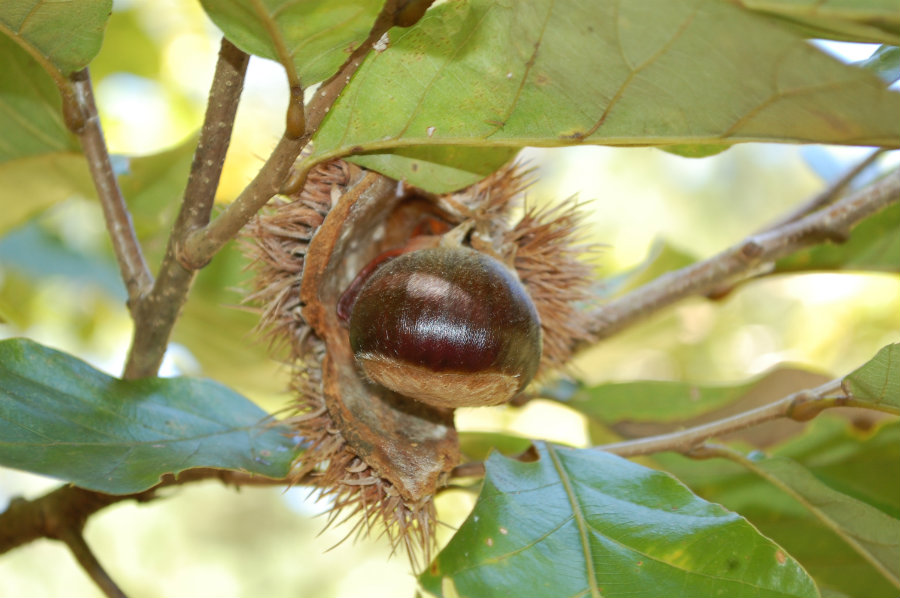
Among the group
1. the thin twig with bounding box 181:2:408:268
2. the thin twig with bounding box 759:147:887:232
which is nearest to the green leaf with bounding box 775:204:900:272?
the thin twig with bounding box 759:147:887:232

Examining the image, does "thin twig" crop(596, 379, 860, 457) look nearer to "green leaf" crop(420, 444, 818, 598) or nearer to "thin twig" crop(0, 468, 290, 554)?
"green leaf" crop(420, 444, 818, 598)

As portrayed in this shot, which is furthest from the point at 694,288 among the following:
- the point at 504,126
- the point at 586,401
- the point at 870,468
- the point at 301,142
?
the point at 301,142

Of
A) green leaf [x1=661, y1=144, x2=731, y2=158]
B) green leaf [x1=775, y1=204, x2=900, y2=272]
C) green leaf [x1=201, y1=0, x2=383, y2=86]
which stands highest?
green leaf [x1=775, y1=204, x2=900, y2=272]

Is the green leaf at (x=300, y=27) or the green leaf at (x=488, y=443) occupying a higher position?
the green leaf at (x=300, y=27)

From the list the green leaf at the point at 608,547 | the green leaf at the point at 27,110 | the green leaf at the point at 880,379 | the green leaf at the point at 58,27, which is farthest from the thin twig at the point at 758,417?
the green leaf at the point at 27,110

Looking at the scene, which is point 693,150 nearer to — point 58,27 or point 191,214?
point 191,214

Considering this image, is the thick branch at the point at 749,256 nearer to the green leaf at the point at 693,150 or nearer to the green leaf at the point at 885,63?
the green leaf at the point at 693,150

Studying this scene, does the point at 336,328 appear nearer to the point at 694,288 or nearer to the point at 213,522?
the point at 694,288
